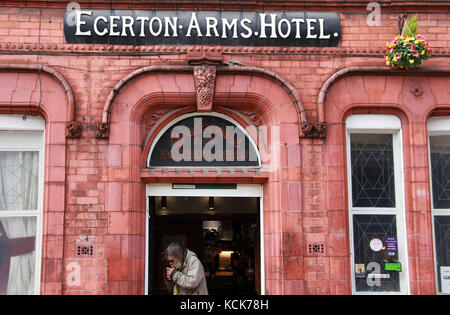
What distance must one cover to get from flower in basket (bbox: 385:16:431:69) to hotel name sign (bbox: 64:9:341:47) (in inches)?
35.0

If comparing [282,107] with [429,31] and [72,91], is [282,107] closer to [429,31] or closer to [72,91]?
[429,31]

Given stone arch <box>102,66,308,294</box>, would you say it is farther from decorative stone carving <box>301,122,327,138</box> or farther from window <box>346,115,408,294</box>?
window <box>346,115,408,294</box>

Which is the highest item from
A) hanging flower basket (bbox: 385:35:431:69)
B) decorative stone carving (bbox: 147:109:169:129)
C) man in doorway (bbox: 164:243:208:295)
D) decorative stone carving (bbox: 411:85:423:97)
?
hanging flower basket (bbox: 385:35:431:69)

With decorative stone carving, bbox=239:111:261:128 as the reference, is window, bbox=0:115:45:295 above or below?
below

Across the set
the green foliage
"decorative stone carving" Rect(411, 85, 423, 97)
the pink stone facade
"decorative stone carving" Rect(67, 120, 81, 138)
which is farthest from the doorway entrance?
the green foliage

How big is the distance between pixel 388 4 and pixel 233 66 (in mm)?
2763

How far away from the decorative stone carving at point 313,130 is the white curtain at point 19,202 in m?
4.27

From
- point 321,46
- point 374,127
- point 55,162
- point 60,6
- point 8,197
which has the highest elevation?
point 60,6

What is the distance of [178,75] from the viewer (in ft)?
26.7

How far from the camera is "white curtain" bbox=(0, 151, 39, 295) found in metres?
7.88

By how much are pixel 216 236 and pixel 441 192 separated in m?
6.48

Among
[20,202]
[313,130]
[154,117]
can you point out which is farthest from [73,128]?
[313,130]

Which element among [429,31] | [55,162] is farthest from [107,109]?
[429,31]

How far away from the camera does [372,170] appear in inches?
328
